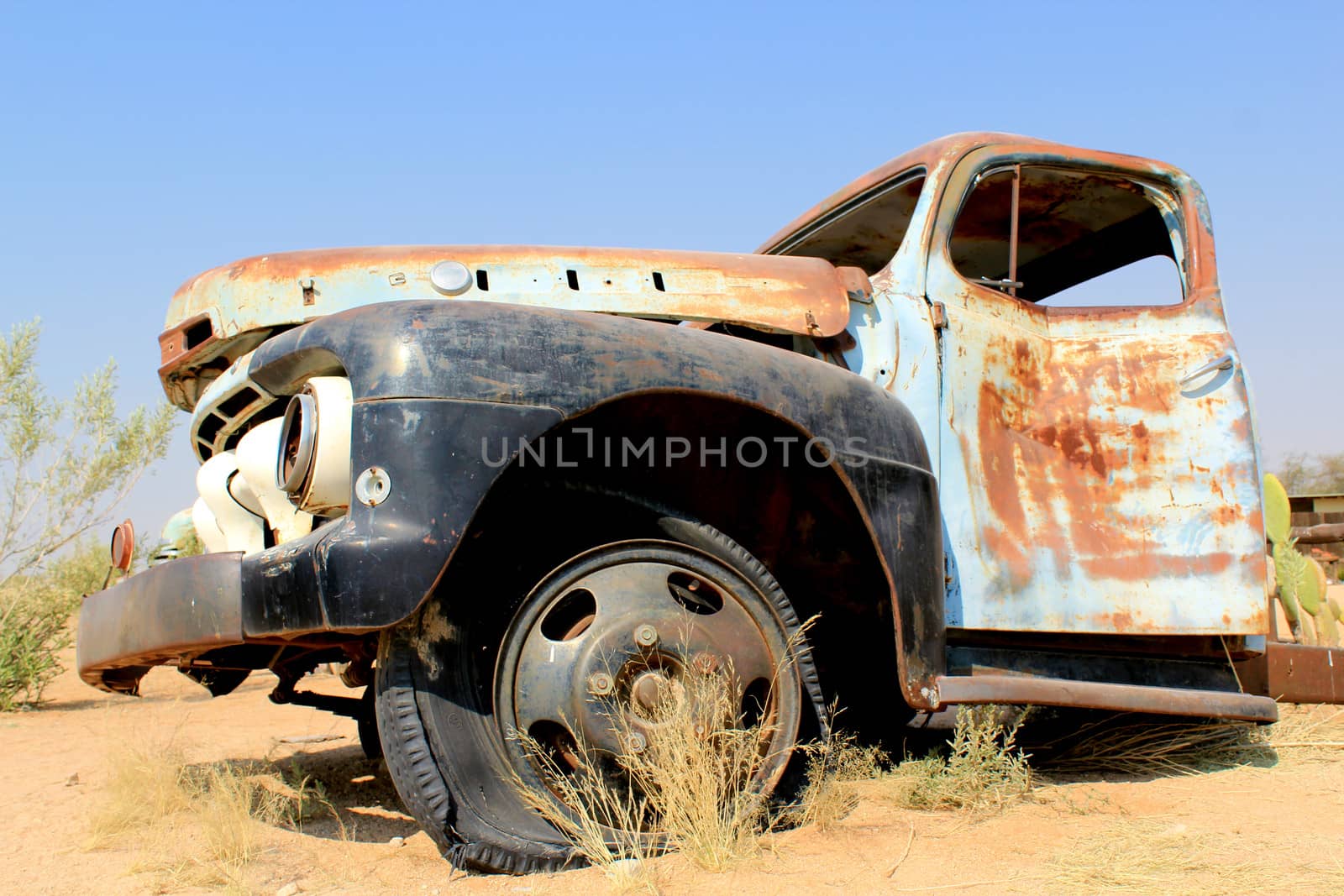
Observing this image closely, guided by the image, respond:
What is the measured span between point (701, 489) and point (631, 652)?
60 cm

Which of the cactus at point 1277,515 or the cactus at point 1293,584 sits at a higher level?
the cactus at point 1277,515

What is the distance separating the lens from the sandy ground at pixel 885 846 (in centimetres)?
232

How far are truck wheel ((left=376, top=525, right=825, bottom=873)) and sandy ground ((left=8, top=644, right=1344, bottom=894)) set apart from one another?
0.53ft

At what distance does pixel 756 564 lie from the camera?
2771 mm

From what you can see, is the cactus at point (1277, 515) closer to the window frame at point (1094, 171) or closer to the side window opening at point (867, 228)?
the window frame at point (1094, 171)

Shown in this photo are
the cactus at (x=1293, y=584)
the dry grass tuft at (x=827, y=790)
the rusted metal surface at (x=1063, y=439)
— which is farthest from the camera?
the cactus at (x=1293, y=584)

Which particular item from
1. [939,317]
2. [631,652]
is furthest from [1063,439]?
[631,652]

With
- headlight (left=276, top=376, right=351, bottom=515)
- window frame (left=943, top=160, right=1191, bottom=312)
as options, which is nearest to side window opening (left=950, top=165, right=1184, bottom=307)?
window frame (left=943, top=160, right=1191, bottom=312)

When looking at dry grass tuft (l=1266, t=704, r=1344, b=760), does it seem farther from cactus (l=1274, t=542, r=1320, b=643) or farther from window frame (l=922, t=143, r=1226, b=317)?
window frame (l=922, t=143, r=1226, b=317)

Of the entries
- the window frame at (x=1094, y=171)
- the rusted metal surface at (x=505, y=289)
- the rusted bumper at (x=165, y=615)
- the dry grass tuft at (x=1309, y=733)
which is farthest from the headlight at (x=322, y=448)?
the dry grass tuft at (x=1309, y=733)

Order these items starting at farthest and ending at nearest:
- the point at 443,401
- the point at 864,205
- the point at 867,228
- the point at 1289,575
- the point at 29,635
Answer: the point at 29,635, the point at 1289,575, the point at 867,228, the point at 864,205, the point at 443,401

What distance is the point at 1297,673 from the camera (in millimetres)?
3898

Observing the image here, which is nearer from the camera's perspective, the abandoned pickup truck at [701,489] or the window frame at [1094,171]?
the abandoned pickup truck at [701,489]

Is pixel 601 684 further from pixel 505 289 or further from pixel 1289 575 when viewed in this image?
pixel 1289 575
